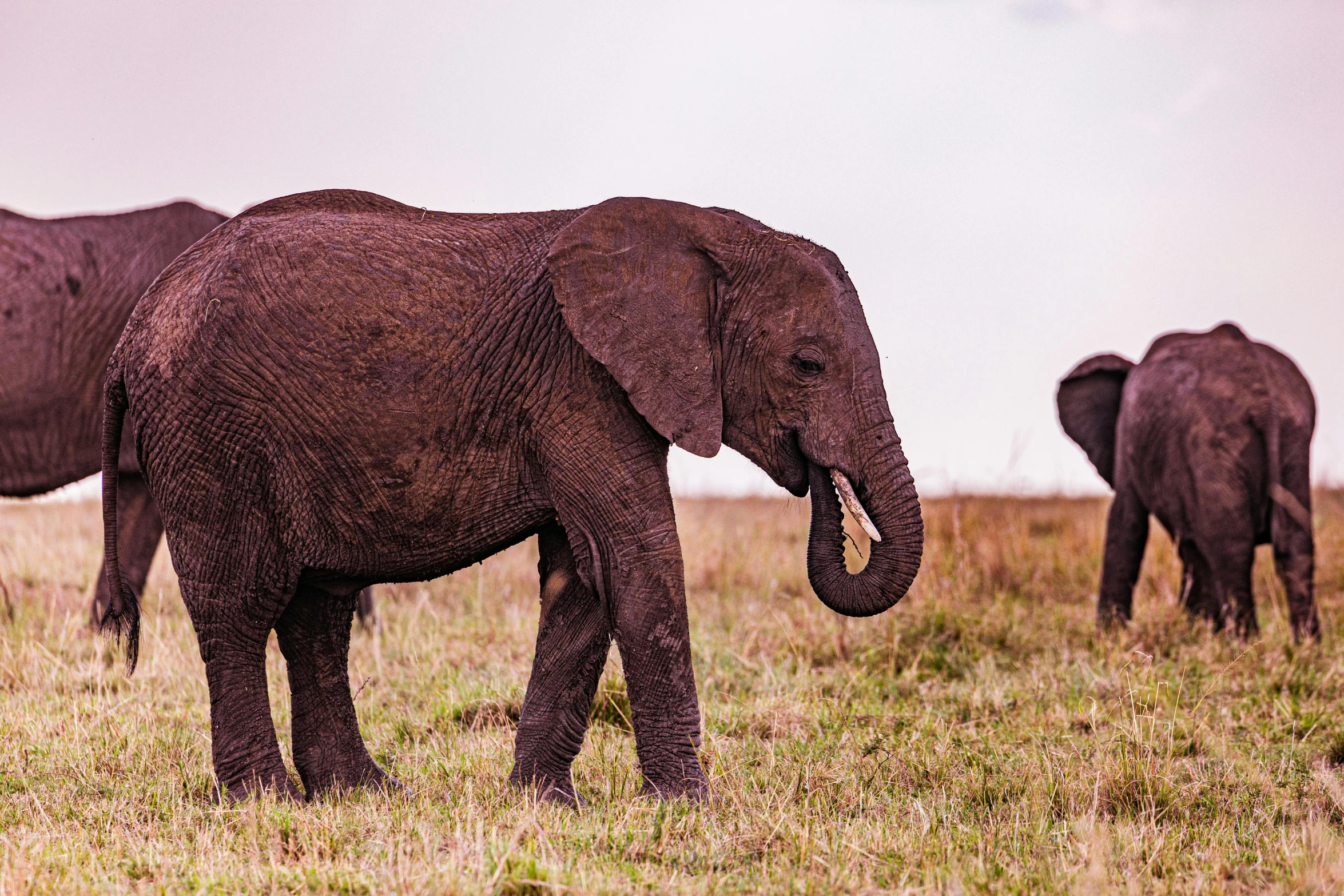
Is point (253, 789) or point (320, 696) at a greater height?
point (320, 696)

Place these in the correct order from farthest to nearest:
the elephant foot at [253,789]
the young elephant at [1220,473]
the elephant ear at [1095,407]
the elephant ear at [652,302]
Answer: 1. the elephant ear at [1095,407]
2. the young elephant at [1220,473]
3. the elephant foot at [253,789]
4. the elephant ear at [652,302]

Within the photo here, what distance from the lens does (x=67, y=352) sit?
33.1 ft

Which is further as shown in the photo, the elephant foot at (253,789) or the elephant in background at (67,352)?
the elephant in background at (67,352)

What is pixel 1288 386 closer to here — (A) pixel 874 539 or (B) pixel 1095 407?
(B) pixel 1095 407

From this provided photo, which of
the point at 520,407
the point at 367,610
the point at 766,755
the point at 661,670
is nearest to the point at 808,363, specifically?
the point at 520,407

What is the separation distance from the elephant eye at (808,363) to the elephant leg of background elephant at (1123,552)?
667 centimetres

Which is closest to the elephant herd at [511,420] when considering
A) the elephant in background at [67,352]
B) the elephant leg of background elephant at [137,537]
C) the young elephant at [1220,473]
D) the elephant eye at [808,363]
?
the elephant eye at [808,363]

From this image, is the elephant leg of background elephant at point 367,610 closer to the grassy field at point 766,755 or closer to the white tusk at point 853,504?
the grassy field at point 766,755

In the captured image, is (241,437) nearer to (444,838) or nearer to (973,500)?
(444,838)

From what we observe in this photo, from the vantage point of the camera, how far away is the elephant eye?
5848mm

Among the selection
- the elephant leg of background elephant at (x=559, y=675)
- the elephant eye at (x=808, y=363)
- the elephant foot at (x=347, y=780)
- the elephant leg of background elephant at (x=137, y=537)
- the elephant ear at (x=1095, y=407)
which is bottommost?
the elephant foot at (x=347, y=780)

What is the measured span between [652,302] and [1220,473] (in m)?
7.23

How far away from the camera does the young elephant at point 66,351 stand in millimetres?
10031

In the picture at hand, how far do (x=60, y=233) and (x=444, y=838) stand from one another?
6.73 metres
